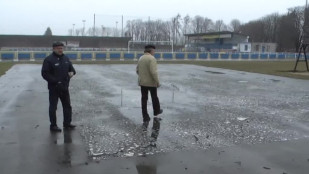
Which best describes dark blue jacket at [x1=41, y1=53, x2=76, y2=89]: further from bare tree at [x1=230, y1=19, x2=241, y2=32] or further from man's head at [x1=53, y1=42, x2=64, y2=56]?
bare tree at [x1=230, y1=19, x2=241, y2=32]

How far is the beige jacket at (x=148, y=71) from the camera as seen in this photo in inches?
316

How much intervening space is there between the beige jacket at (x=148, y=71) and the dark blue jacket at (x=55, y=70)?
181 centimetres

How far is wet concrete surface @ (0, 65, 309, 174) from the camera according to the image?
5.17 metres

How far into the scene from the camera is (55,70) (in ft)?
22.8

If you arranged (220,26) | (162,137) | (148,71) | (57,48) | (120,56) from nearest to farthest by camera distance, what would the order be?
(162,137) → (57,48) → (148,71) → (120,56) → (220,26)

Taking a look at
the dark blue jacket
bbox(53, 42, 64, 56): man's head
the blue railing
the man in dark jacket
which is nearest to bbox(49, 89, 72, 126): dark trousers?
the man in dark jacket

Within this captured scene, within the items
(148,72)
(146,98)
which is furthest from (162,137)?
(148,72)

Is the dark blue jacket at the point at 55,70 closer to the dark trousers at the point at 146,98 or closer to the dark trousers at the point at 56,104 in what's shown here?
the dark trousers at the point at 56,104

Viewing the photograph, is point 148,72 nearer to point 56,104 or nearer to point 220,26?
point 56,104

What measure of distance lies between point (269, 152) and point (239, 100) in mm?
5839

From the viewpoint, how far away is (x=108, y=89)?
14148mm

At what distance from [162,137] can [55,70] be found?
96.1 inches

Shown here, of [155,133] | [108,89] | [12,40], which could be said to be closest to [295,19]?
[12,40]

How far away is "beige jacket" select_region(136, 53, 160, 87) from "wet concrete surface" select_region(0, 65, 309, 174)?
2.88 feet
